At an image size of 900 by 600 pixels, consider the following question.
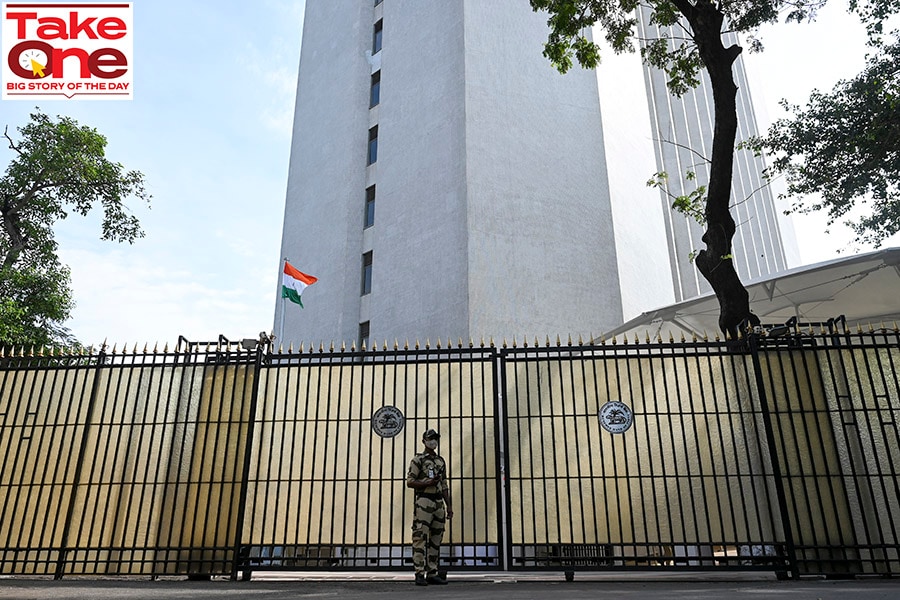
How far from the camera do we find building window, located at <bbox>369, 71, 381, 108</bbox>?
86.9 ft

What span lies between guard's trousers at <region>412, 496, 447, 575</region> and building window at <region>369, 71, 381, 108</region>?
70.6 ft

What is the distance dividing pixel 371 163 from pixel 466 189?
19.7 feet

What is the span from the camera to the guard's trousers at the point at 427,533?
24.3 feet

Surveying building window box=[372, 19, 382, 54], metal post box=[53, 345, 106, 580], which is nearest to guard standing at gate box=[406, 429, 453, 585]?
metal post box=[53, 345, 106, 580]

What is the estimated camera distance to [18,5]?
47.2 ft

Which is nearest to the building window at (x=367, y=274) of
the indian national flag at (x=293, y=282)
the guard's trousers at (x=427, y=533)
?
the indian national flag at (x=293, y=282)

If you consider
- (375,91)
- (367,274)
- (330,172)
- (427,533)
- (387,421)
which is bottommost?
(427,533)

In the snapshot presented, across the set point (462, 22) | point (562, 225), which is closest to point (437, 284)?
point (562, 225)

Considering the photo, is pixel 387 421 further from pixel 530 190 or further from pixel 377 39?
pixel 377 39

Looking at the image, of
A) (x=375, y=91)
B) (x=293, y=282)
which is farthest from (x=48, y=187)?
(x=375, y=91)

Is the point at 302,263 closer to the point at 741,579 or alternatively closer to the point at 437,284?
the point at 437,284

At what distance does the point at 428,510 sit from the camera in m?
7.52

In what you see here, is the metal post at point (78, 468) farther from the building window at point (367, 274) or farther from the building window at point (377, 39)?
the building window at point (377, 39)

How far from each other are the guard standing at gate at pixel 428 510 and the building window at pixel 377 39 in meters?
23.4
